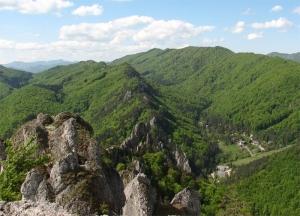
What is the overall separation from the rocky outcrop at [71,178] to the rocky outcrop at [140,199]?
40.8 inches

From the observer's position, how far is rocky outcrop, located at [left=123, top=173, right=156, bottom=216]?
1962cm

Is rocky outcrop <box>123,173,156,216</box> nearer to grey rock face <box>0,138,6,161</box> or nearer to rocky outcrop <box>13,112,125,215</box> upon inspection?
rocky outcrop <box>13,112,125,215</box>

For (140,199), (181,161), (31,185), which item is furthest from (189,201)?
(181,161)

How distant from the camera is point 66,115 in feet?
115

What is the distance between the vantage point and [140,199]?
19.8m

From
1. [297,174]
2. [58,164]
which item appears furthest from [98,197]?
[297,174]

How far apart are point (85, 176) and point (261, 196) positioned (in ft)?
445

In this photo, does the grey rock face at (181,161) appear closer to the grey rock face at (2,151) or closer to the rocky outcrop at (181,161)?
the rocky outcrop at (181,161)

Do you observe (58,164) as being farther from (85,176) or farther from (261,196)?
(261,196)

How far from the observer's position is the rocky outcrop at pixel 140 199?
64.4ft

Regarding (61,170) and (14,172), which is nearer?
(61,170)

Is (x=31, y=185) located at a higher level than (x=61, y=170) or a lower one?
lower

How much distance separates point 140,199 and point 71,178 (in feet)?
16.3

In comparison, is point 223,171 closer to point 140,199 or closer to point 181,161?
point 181,161
